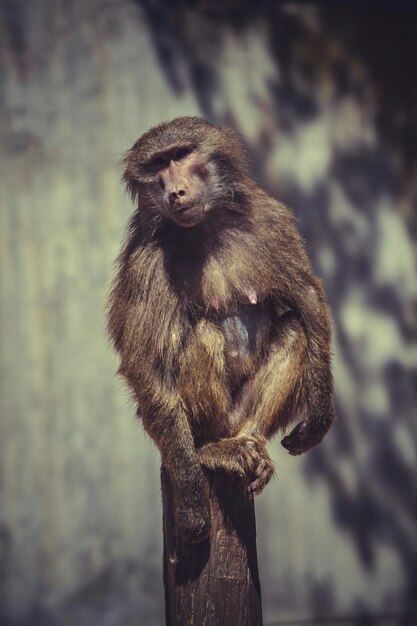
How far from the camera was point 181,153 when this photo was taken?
4.09 metres

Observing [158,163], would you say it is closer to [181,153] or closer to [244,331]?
[181,153]

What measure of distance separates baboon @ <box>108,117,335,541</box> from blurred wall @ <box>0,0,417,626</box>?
1.95 metres

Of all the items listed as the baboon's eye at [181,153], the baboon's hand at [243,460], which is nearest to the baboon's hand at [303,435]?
the baboon's hand at [243,460]

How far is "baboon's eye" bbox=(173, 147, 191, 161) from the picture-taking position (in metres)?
4.07

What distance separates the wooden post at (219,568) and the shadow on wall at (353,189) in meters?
2.55

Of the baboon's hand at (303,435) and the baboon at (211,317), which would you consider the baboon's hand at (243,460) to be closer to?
the baboon at (211,317)

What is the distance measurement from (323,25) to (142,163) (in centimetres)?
297

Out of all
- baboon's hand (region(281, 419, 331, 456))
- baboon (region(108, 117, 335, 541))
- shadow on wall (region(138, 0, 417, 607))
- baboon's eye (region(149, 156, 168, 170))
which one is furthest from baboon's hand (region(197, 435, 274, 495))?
shadow on wall (region(138, 0, 417, 607))

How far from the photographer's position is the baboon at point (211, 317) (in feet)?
12.9

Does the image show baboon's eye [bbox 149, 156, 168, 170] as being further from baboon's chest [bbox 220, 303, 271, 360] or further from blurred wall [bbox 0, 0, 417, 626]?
blurred wall [bbox 0, 0, 417, 626]

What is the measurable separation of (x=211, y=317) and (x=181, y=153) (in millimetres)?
605

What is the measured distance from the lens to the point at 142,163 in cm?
413

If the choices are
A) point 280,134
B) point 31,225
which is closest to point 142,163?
point 31,225

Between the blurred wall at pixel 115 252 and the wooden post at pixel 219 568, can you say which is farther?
the blurred wall at pixel 115 252
